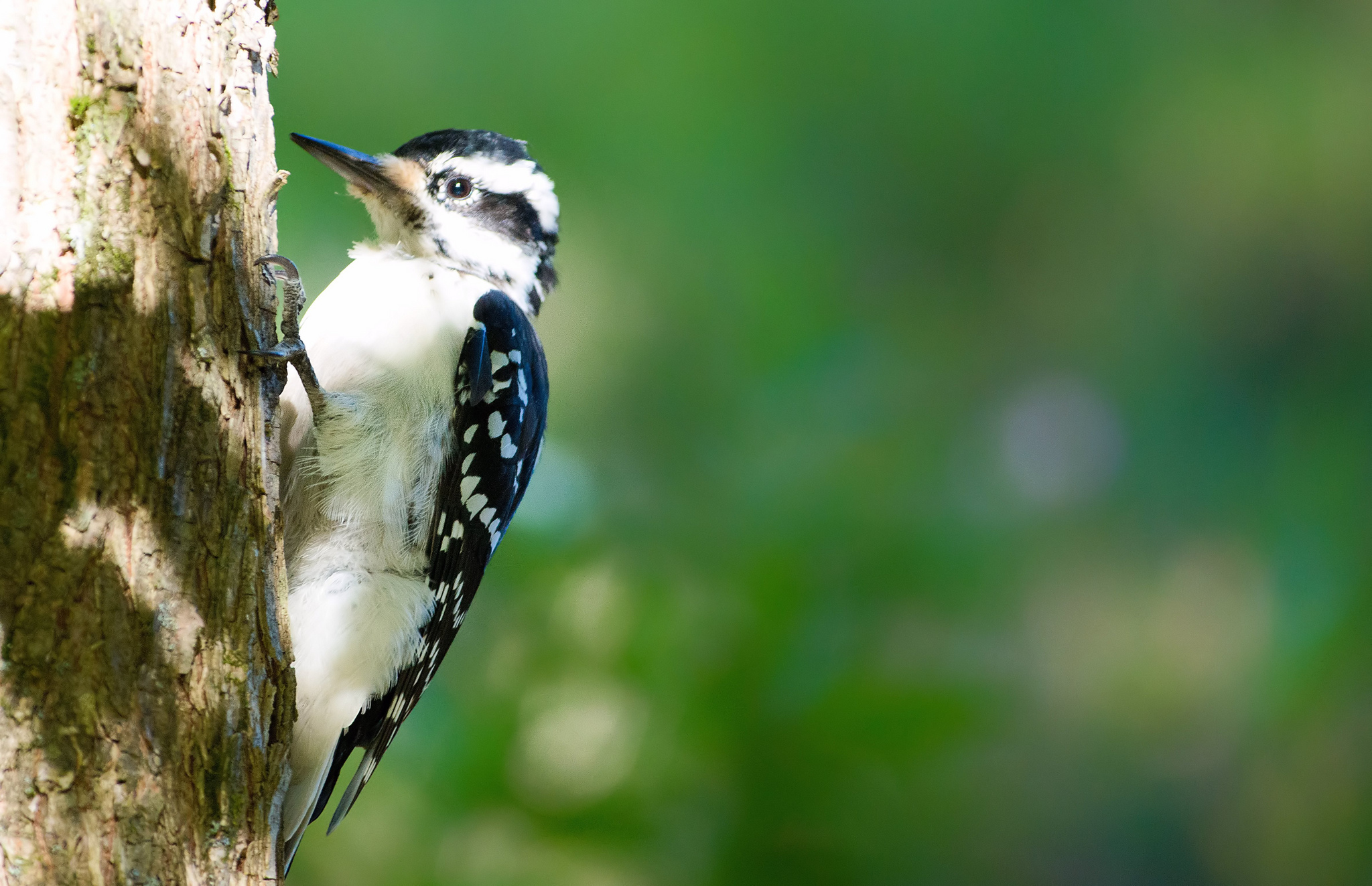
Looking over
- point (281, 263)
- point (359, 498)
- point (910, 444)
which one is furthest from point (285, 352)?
point (910, 444)

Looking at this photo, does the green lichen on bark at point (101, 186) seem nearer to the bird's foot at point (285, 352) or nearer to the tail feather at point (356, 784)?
the bird's foot at point (285, 352)

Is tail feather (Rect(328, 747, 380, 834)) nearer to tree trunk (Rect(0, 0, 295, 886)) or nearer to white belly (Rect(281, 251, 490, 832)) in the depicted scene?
white belly (Rect(281, 251, 490, 832))

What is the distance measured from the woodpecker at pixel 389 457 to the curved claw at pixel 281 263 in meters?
0.02

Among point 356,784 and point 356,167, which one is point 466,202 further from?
point 356,784

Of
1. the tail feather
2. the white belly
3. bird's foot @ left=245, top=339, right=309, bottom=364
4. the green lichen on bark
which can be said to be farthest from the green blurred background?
the green lichen on bark

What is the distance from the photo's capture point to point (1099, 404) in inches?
171

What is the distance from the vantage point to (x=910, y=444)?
13.5ft

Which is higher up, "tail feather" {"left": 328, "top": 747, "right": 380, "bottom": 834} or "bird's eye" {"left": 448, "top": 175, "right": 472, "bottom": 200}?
"bird's eye" {"left": 448, "top": 175, "right": 472, "bottom": 200}

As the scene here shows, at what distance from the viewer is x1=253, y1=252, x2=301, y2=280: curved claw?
134cm

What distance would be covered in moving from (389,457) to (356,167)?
61 cm

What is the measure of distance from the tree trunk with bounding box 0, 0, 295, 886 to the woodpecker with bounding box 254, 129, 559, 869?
23cm

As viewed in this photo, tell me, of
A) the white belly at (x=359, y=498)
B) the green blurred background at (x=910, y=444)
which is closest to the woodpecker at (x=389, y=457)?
the white belly at (x=359, y=498)

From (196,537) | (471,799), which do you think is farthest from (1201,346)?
(196,537)

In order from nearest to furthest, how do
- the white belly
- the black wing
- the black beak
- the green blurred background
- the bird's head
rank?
the white belly
the black wing
the black beak
the bird's head
the green blurred background
